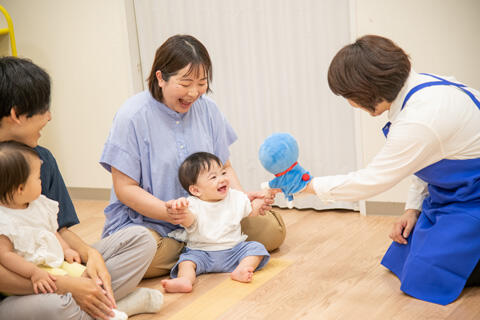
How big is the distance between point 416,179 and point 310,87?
101 centimetres

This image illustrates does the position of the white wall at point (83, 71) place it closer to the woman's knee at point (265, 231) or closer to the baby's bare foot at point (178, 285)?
the woman's knee at point (265, 231)

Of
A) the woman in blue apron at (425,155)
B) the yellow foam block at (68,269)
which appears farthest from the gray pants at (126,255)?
the woman in blue apron at (425,155)

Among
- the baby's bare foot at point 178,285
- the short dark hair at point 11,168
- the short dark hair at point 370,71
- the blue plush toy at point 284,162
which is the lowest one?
the baby's bare foot at point 178,285

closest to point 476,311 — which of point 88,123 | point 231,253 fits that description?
point 231,253

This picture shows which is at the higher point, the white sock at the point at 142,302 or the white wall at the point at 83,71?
the white wall at the point at 83,71

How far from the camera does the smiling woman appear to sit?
2.13m

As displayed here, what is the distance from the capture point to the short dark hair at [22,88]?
1686 mm

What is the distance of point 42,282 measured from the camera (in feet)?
5.38

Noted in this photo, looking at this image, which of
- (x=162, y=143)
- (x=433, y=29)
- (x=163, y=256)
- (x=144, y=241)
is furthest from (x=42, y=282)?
(x=433, y=29)

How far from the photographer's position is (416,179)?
2096 mm

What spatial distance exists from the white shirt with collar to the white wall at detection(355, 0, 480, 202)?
817 mm

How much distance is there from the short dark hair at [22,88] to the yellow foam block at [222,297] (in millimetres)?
779

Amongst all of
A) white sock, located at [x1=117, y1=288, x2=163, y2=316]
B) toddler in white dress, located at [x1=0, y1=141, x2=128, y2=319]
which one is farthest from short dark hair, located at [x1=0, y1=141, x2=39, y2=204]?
white sock, located at [x1=117, y1=288, x2=163, y2=316]

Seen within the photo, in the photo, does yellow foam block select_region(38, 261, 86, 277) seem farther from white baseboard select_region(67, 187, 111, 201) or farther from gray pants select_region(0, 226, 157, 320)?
white baseboard select_region(67, 187, 111, 201)
